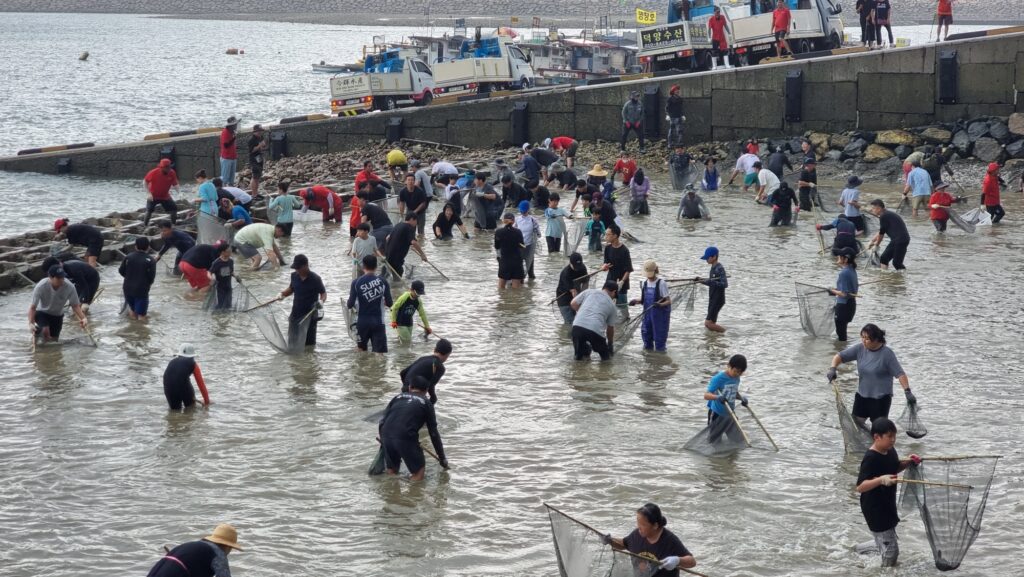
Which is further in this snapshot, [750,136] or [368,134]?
[368,134]

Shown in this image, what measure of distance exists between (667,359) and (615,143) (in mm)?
18175

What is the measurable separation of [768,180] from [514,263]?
8.66 meters

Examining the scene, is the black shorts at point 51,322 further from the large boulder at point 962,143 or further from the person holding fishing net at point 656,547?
the large boulder at point 962,143

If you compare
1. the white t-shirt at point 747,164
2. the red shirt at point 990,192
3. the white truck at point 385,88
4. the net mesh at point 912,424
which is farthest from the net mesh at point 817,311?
the white truck at point 385,88

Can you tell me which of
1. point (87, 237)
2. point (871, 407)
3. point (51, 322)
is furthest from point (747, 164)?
point (51, 322)

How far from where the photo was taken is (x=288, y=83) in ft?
323

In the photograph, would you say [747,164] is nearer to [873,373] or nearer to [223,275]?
[223,275]

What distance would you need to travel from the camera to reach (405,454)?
10.2m

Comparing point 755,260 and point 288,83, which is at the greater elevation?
point 288,83

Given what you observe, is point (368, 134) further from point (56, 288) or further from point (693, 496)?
point (693, 496)

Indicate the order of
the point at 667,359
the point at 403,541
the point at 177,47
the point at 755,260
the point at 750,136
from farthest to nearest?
the point at 177,47, the point at 750,136, the point at 755,260, the point at 667,359, the point at 403,541

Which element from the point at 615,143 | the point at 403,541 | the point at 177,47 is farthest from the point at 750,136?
the point at 177,47

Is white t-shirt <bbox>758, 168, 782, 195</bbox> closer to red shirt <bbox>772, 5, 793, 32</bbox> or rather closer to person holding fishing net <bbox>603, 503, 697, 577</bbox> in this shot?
red shirt <bbox>772, 5, 793, 32</bbox>

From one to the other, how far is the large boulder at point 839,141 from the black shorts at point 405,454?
827 inches
